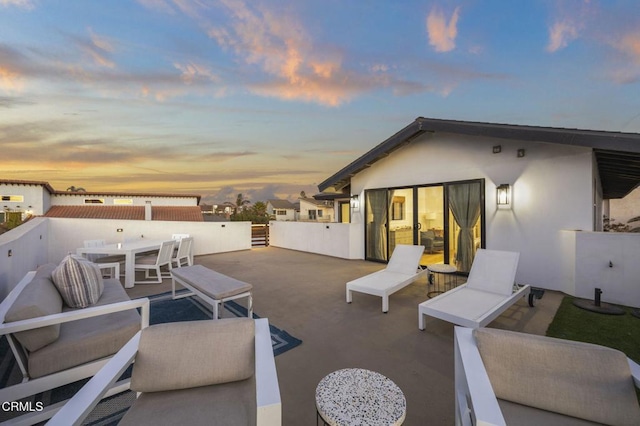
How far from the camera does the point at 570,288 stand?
5.49 metres

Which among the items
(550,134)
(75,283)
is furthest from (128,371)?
(550,134)

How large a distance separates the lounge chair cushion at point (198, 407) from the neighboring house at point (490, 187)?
6380mm

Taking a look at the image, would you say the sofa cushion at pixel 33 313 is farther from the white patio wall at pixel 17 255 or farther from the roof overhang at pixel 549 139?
the roof overhang at pixel 549 139

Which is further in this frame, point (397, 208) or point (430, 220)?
point (430, 220)

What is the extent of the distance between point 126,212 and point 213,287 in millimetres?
17355

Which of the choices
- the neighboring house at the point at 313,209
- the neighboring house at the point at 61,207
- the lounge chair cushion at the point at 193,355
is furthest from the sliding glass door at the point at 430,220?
the neighboring house at the point at 313,209

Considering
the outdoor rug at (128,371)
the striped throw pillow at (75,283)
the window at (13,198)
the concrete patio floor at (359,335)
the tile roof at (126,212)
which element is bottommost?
the concrete patio floor at (359,335)

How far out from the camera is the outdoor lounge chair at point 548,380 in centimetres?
147

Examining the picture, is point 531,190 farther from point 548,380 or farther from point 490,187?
point 548,380

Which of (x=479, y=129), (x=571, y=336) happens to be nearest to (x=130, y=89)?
(x=479, y=129)

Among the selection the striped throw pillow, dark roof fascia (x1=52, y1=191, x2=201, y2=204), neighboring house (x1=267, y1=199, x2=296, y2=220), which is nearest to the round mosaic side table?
the striped throw pillow

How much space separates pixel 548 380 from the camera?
161 centimetres

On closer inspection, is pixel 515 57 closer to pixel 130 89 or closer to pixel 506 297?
pixel 506 297

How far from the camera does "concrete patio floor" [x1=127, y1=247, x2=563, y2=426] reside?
2.43 metres
